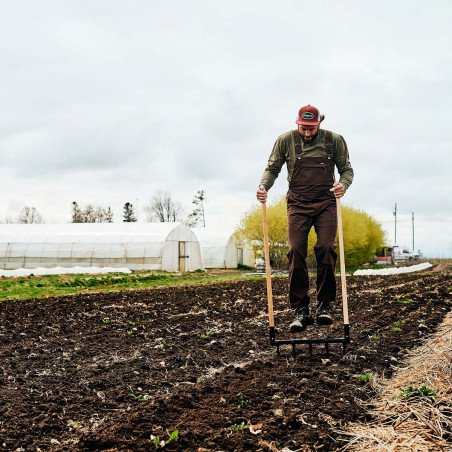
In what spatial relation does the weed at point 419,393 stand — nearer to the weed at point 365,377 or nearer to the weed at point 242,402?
the weed at point 365,377

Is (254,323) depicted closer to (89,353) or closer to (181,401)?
(89,353)

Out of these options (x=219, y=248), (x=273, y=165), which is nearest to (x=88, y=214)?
(x=219, y=248)

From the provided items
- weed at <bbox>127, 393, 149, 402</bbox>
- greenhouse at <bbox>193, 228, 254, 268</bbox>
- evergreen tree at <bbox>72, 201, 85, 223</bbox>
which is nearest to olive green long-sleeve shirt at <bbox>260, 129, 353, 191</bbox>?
weed at <bbox>127, 393, 149, 402</bbox>

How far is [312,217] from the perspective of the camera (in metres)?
6.30

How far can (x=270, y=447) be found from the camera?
3516 millimetres

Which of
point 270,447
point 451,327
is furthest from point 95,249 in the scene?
point 270,447

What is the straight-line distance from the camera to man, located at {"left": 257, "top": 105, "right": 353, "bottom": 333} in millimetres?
6152

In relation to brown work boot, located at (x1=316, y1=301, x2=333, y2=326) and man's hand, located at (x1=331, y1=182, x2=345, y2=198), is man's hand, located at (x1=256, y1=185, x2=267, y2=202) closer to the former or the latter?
man's hand, located at (x1=331, y1=182, x2=345, y2=198)

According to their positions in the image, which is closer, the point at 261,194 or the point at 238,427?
the point at 238,427

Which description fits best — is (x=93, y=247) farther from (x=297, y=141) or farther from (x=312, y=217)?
(x=297, y=141)

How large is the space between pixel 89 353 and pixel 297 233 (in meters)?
3.26

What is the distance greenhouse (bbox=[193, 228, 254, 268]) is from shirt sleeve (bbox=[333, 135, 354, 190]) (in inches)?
1465

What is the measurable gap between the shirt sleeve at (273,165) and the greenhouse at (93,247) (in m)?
27.2

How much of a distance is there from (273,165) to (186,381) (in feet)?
9.08
